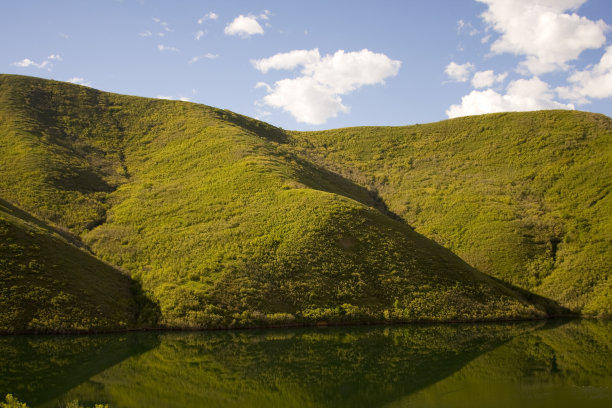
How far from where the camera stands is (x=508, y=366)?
2747cm

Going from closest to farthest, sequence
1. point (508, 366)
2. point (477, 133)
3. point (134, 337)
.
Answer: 1. point (508, 366)
2. point (134, 337)
3. point (477, 133)

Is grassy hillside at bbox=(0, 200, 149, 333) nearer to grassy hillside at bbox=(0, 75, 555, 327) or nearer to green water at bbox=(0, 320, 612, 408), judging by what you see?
green water at bbox=(0, 320, 612, 408)

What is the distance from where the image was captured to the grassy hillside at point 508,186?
53.4 metres

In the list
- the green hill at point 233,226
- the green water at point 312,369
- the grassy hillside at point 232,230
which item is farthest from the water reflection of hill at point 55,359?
the grassy hillside at point 232,230

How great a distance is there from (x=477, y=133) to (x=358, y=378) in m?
80.5

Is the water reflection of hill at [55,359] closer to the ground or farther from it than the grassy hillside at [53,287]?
closer to the ground

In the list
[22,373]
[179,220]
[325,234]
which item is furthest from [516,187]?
[22,373]

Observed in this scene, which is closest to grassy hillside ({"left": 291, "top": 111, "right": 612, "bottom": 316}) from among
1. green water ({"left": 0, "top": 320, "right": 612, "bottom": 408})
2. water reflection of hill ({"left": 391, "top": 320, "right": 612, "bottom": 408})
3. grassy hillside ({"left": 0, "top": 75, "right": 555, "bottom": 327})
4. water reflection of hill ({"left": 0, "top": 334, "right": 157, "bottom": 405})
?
grassy hillside ({"left": 0, "top": 75, "right": 555, "bottom": 327})

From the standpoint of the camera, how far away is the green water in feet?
69.3

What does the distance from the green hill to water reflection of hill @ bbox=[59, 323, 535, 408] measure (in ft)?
13.5

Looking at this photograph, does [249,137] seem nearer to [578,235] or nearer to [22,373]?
[578,235]

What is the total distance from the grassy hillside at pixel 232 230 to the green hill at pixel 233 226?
0.57ft

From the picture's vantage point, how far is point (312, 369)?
85.4ft

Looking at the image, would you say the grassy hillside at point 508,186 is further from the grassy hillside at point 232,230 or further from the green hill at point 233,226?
the grassy hillside at point 232,230
